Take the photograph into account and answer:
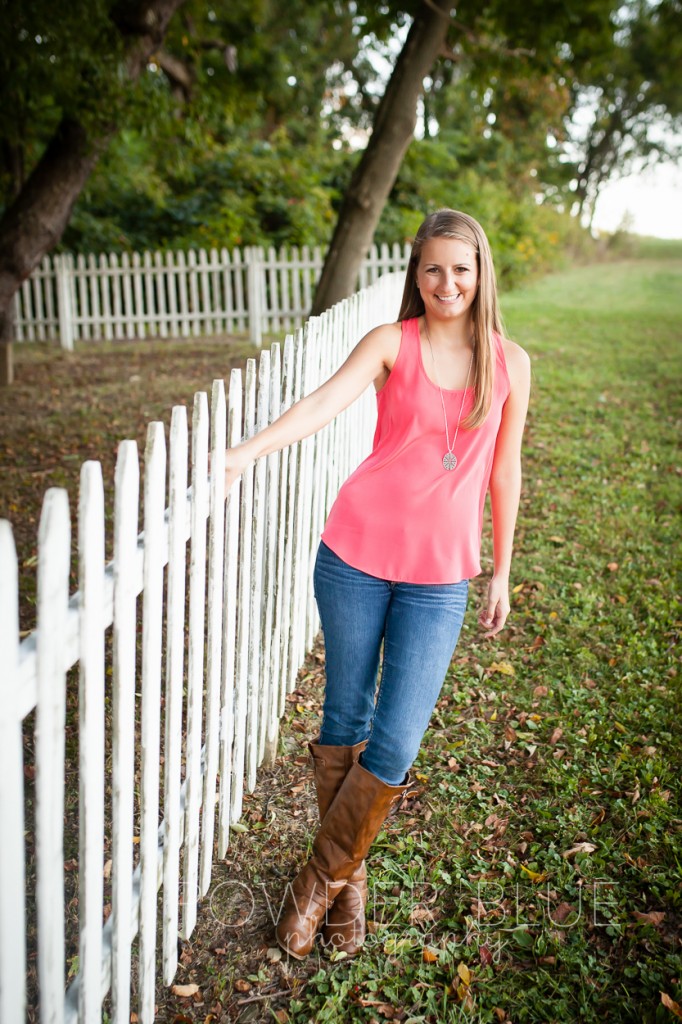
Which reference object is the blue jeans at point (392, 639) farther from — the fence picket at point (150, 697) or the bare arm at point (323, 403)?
the fence picket at point (150, 697)

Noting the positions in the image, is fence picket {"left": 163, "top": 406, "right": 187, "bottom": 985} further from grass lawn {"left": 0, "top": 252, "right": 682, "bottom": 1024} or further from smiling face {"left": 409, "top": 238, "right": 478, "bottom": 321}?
smiling face {"left": 409, "top": 238, "right": 478, "bottom": 321}

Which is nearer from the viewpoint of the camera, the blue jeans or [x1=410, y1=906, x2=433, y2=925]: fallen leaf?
the blue jeans

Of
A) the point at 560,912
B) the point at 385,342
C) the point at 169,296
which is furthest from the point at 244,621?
the point at 169,296

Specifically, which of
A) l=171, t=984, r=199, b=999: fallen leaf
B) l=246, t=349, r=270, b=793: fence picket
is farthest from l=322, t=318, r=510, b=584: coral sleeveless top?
l=171, t=984, r=199, b=999: fallen leaf

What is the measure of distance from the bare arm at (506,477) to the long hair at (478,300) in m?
0.14

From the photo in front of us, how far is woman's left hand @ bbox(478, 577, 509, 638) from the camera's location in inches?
114

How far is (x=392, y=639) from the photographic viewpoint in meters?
2.55

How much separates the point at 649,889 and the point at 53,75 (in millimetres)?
8692

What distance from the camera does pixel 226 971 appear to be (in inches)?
103

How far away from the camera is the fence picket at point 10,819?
4.63 ft

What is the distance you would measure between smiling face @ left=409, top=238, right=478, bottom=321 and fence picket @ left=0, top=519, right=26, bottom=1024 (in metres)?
1.60

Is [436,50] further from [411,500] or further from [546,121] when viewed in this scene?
[546,121]

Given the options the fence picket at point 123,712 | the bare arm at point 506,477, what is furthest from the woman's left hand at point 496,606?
the fence picket at point 123,712

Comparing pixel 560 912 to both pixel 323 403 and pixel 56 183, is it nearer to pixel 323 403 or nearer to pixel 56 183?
pixel 323 403
